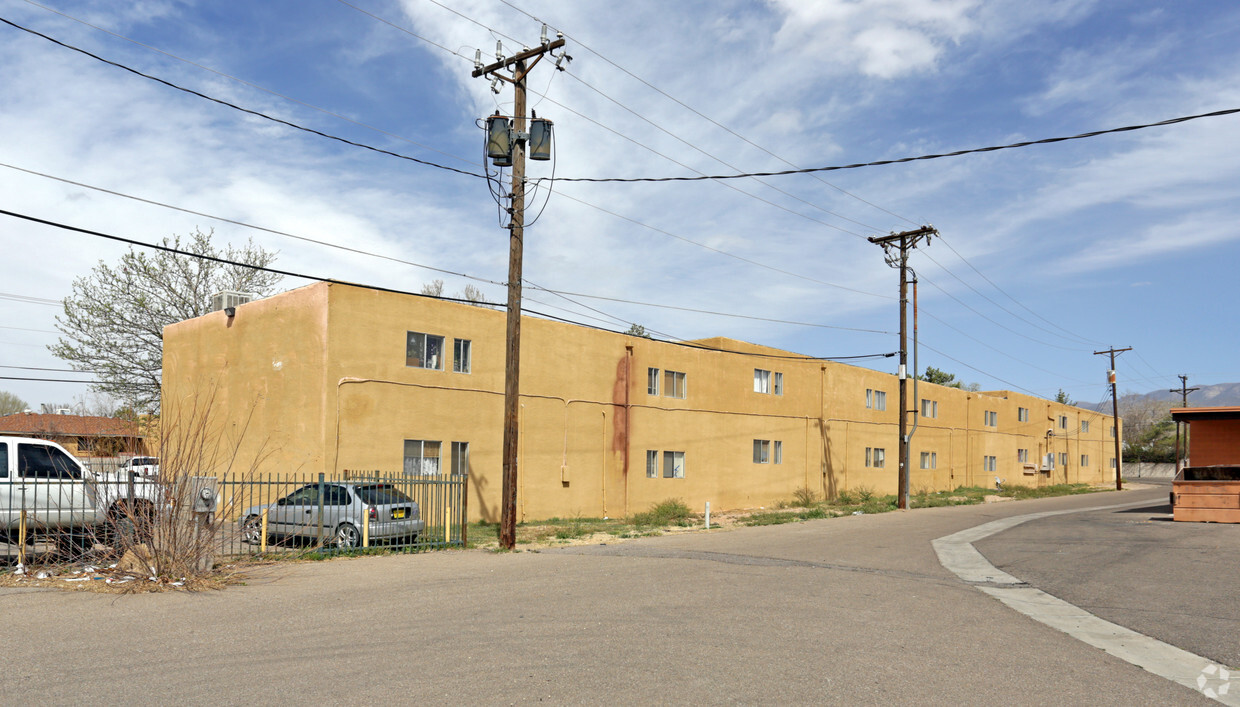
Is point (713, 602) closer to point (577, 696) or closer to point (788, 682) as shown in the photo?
point (788, 682)

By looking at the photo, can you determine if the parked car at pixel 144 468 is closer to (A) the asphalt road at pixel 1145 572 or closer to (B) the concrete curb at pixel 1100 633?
(B) the concrete curb at pixel 1100 633

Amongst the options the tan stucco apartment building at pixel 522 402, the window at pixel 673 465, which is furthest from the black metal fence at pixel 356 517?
the window at pixel 673 465

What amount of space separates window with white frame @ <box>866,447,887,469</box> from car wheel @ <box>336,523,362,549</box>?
3218 cm

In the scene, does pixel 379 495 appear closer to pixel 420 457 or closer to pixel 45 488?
pixel 45 488

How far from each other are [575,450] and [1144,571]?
16166 mm

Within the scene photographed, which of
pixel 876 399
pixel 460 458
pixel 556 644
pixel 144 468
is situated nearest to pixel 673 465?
pixel 460 458

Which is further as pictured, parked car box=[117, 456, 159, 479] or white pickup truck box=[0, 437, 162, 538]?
white pickup truck box=[0, 437, 162, 538]

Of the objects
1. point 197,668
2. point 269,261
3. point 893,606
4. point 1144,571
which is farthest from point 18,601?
point 269,261

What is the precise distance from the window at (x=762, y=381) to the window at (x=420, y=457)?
16.2 meters

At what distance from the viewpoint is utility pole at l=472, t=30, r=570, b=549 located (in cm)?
1709

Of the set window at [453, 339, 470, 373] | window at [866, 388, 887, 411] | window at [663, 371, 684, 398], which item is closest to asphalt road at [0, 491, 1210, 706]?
window at [453, 339, 470, 373]

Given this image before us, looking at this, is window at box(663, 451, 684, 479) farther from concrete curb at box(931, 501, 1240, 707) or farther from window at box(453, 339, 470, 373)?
concrete curb at box(931, 501, 1240, 707)

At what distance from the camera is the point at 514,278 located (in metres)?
17.4

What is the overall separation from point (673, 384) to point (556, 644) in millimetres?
23264
